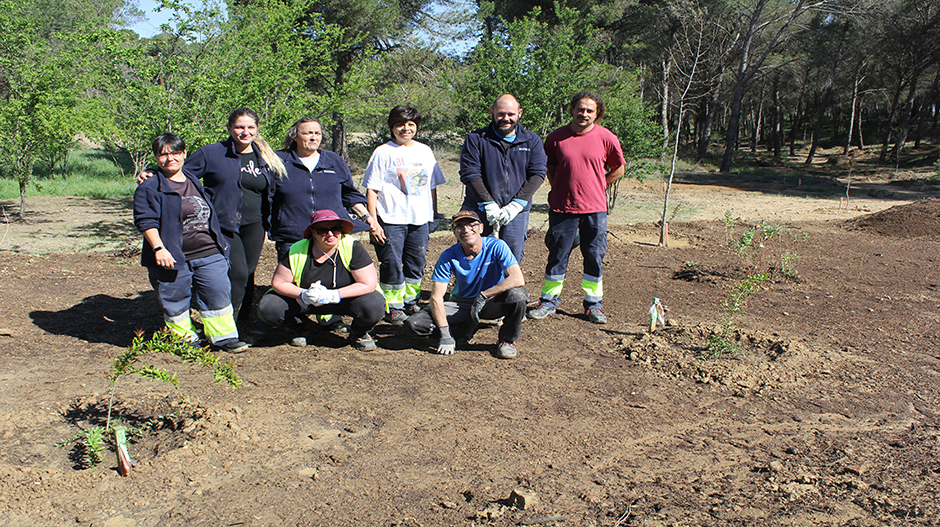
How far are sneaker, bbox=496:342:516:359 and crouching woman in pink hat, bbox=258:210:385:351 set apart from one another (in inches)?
33.5

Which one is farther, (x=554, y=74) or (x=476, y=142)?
(x=554, y=74)

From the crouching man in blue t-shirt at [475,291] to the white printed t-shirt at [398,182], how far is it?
2.01 feet

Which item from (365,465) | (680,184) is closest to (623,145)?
(680,184)

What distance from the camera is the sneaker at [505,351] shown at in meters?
4.28

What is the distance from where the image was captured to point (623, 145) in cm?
1355

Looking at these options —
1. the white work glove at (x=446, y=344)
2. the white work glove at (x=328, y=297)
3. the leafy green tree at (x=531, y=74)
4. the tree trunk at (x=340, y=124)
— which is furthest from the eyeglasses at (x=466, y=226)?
the tree trunk at (x=340, y=124)

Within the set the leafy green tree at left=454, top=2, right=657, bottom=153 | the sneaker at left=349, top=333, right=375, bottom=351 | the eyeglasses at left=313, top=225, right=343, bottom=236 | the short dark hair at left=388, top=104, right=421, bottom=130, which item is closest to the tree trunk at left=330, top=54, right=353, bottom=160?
the leafy green tree at left=454, top=2, right=657, bottom=153

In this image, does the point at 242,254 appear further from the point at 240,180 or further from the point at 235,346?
the point at 235,346

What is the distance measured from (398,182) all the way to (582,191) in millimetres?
1451

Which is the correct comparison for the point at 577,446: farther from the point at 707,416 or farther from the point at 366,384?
the point at 366,384

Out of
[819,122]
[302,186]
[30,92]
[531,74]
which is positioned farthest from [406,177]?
[819,122]

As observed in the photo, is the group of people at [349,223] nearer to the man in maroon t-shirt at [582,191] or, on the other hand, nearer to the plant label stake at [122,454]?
the man in maroon t-shirt at [582,191]

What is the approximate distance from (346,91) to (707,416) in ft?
32.2

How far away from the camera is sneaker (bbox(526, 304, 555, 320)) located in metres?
5.17
